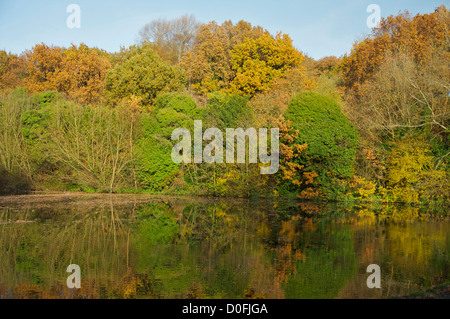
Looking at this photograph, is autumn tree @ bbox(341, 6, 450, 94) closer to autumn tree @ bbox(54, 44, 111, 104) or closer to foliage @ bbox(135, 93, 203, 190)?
foliage @ bbox(135, 93, 203, 190)

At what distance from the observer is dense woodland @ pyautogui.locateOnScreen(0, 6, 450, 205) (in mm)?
21594

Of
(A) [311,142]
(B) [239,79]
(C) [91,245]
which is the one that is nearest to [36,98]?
(B) [239,79]

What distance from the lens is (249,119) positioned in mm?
24828

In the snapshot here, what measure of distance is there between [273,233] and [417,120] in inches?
469

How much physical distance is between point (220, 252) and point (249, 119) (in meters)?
14.8

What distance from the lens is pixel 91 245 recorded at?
1140 centimetres

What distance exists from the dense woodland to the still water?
13.6ft

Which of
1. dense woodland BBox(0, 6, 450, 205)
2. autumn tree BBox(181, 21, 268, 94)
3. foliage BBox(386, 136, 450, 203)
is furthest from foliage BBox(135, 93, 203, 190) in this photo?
foliage BBox(386, 136, 450, 203)

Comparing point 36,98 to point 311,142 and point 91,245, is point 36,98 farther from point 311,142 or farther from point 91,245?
point 91,245

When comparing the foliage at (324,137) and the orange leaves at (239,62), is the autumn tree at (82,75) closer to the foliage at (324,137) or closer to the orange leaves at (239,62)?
the orange leaves at (239,62)

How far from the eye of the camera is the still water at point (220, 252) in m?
7.73

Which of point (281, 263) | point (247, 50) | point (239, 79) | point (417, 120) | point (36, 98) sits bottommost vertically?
point (281, 263)

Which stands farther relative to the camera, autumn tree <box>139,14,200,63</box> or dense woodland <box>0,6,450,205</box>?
autumn tree <box>139,14,200,63</box>

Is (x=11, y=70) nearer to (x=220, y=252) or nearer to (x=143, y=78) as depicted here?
(x=143, y=78)
